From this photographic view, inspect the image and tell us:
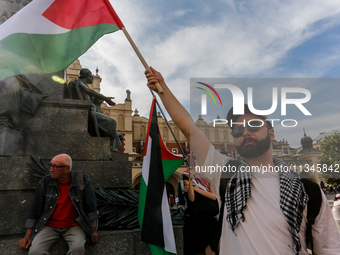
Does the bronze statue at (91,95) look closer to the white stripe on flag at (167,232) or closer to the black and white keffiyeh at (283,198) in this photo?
the white stripe on flag at (167,232)

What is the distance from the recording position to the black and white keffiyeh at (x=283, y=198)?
3.76 ft

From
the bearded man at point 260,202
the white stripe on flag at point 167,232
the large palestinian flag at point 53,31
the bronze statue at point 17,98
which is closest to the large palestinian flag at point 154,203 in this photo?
the white stripe on flag at point 167,232

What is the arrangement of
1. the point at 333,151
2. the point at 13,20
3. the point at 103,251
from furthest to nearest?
the point at 13,20, the point at 103,251, the point at 333,151

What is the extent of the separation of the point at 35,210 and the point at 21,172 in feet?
2.64

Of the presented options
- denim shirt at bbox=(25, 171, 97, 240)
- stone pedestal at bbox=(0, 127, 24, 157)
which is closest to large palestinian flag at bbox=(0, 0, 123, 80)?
stone pedestal at bbox=(0, 127, 24, 157)

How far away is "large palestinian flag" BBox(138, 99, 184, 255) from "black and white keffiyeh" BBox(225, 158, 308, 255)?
1.34 m

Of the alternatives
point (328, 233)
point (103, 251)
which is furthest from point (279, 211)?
point (103, 251)

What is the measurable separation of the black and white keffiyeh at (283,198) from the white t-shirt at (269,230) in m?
0.02

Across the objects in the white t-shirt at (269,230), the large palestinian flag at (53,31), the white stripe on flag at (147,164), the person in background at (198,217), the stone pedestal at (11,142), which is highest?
the large palestinian flag at (53,31)

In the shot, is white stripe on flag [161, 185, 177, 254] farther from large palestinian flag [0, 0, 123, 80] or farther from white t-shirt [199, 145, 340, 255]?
large palestinian flag [0, 0, 123, 80]

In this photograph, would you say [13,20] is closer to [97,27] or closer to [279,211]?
[97,27]

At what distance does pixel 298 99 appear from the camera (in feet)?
5.32

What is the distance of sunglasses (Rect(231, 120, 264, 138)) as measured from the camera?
1324 millimetres

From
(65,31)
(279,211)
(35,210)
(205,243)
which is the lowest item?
(205,243)
